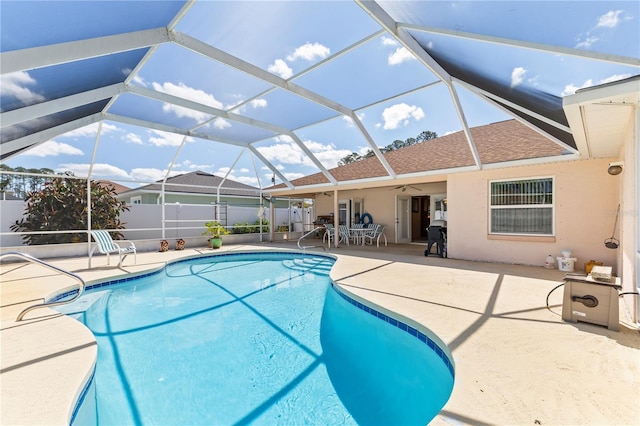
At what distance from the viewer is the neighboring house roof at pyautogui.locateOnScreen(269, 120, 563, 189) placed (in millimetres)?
8175

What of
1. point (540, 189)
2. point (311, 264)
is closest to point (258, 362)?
point (311, 264)

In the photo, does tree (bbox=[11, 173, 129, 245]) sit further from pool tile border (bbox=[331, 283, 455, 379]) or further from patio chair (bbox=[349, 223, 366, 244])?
pool tile border (bbox=[331, 283, 455, 379])

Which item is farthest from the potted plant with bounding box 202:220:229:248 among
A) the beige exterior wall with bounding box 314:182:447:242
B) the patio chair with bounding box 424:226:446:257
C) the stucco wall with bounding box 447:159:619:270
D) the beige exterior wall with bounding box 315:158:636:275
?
the stucco wall with bounding box 447:159:619:270

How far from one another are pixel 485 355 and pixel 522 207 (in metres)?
6.72

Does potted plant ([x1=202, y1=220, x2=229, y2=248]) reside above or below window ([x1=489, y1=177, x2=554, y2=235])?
below

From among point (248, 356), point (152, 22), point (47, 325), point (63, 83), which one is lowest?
point (248, 356)

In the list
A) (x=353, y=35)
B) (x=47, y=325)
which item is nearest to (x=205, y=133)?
(x=353, y=35)

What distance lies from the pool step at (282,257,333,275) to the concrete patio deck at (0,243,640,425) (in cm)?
336

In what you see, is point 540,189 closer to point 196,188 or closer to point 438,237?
point 438,237

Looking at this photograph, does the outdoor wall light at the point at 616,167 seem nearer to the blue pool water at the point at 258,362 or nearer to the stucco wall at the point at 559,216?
the stucco wall at the point at 559,216

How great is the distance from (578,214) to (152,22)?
9.67 metres

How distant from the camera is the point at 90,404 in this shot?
271 centimetres

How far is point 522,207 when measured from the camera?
314 inches

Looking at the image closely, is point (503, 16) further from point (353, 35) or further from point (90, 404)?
point (90, 404)
